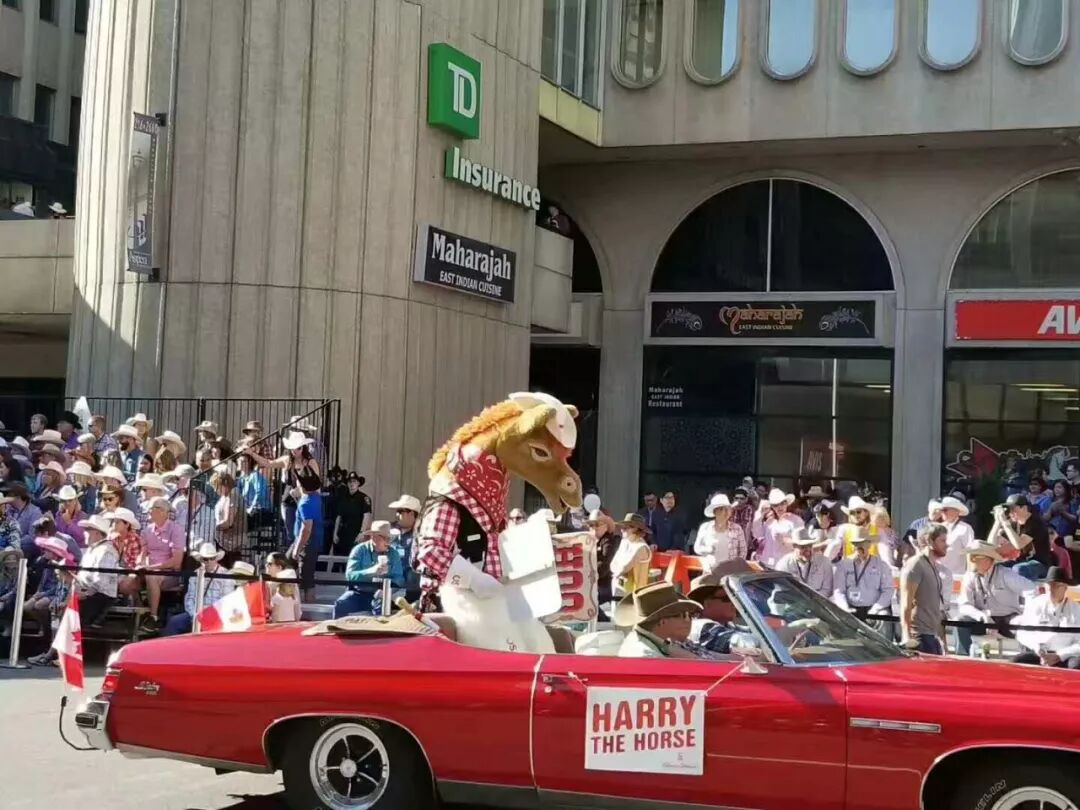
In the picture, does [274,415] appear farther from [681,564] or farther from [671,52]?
[671,52]

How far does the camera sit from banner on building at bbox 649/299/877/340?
24.4 m

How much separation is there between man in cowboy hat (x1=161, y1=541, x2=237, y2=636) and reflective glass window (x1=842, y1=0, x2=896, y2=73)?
14781 millimetres

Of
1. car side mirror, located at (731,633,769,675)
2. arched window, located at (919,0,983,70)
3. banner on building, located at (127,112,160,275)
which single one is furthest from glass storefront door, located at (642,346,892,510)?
car side mirror, located at (731,633,769,675)

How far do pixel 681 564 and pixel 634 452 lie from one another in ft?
37.8

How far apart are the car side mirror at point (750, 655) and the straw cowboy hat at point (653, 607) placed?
497 millimetres

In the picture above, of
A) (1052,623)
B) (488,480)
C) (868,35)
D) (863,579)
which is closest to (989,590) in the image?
(1052,623)

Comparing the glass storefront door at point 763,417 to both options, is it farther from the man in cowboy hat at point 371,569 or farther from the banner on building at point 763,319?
the man in cowboy hat at point 371,569

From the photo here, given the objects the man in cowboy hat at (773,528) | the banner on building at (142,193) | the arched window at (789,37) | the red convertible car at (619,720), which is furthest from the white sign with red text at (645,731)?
the arched window at (789,37)

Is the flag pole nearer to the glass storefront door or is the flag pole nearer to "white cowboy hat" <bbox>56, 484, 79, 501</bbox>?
"white cowboy hat" <bbox>56, 484, 79, 501</bbox>

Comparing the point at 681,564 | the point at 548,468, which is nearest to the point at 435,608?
the point at 548,468

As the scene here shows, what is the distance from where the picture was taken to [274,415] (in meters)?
17.9

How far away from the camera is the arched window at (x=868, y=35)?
75.2ft

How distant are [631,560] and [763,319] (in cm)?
1232

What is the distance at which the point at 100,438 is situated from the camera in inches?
626
